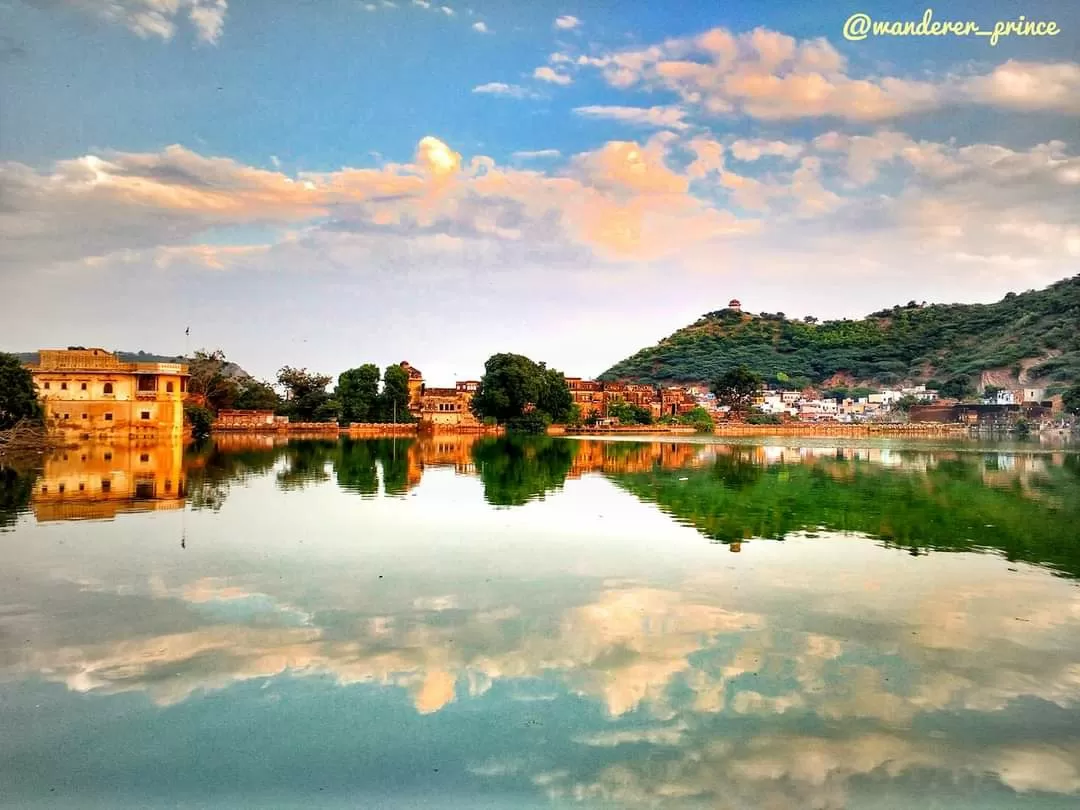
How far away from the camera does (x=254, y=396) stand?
2832 inches

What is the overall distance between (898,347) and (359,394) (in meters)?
110

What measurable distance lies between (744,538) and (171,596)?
8.96m

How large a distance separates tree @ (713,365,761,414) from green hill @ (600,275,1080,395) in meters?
36.1

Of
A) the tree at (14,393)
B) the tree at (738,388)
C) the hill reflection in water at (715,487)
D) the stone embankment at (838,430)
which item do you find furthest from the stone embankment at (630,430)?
the tree at (14,393)

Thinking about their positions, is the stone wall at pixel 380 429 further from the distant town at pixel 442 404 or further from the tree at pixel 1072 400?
the tree at pixel 1072 400

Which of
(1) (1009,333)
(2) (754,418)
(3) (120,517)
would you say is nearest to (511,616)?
(3) (120,517)

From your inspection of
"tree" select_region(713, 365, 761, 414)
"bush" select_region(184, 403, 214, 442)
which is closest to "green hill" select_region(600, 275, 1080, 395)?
"tree" select_region(713, 365, 761, 414)

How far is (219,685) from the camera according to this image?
6.39 metres

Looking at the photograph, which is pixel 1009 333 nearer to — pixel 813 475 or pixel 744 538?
pixel 813 475

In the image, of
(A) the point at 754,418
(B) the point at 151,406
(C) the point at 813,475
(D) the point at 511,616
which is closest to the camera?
(D) the point at 511,616

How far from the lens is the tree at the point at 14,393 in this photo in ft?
101

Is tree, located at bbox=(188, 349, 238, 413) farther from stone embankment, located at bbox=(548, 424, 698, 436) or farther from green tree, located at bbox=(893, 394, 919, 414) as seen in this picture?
green tree, located at bbox=(893, 394, 919, 414)

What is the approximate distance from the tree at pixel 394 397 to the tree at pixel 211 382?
1405cm

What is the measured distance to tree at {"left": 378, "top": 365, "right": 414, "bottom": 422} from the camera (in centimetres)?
7712
